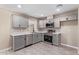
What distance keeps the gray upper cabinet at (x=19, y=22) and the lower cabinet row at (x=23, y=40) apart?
1.21ft

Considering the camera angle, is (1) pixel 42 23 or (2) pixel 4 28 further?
(1) pixel 42 23

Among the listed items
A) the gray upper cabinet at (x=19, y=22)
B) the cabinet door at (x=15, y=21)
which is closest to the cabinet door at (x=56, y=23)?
the gray upper cabinet at (x=19, y=22)

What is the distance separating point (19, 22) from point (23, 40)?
29.6 inches

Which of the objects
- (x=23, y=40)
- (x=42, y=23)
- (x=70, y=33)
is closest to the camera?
(x=70, y=33)

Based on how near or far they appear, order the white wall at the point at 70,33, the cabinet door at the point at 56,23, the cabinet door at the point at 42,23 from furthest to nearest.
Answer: the cabinet door at the point at 56,23 → the cabinet door at the point at 42,23 → the white wall at the point at 70,33

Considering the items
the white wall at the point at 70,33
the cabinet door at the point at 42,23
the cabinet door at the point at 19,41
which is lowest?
the cabinet door at the point at 19,41

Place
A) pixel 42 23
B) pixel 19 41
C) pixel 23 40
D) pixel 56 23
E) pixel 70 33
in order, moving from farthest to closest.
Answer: pixel 23 40
pixel 19 41
pixel 56 23
pixel 42 23
pixel 70 33

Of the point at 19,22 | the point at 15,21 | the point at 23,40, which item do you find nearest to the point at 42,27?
the point at 19,22

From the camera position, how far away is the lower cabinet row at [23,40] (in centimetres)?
221

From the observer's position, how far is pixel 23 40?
2.59 m

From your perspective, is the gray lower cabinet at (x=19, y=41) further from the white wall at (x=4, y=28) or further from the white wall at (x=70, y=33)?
the white wall at (x=70, y=33)

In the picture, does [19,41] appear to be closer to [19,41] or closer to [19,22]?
[19,41]

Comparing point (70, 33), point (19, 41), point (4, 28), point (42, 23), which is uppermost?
point (42, 23)
